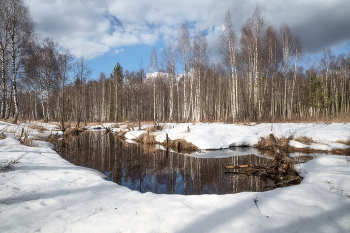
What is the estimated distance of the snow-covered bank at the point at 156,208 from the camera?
1.96 metres

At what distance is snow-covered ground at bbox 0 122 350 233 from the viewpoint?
1.96 m

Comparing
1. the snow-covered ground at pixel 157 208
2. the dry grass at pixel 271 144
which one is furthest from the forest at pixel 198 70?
the snow-covered ground at pixel 157 208

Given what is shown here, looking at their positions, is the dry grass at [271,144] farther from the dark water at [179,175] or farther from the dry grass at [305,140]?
the dark water at [179,175]

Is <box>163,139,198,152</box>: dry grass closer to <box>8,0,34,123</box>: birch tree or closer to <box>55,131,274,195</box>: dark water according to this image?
<box>55,131,274,195</box>: dark water

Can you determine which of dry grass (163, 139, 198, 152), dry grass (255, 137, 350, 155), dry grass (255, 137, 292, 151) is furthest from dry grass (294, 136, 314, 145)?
dry grass (163, 139, 198, 152)

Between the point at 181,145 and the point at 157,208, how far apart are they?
7.59 metres

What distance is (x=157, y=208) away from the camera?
8.01ft

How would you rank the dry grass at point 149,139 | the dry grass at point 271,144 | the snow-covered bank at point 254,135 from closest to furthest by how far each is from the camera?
the snow-covered bank at point 254,135, the dry grass at point 271,144, the dry grass at point 149,139

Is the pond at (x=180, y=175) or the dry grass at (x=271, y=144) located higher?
the dry grass at (x=271, y=144)

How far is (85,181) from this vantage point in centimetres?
350

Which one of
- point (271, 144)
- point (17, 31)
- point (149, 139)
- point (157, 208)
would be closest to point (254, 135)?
point (271, 144)

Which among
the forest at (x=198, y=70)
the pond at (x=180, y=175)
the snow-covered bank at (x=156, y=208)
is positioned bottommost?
the pond at (x=180, y=175)

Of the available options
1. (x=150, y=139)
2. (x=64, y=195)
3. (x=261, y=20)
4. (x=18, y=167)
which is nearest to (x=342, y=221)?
(x=64, y=195)

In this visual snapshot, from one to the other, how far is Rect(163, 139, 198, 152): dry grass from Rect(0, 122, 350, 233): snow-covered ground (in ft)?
20.7
